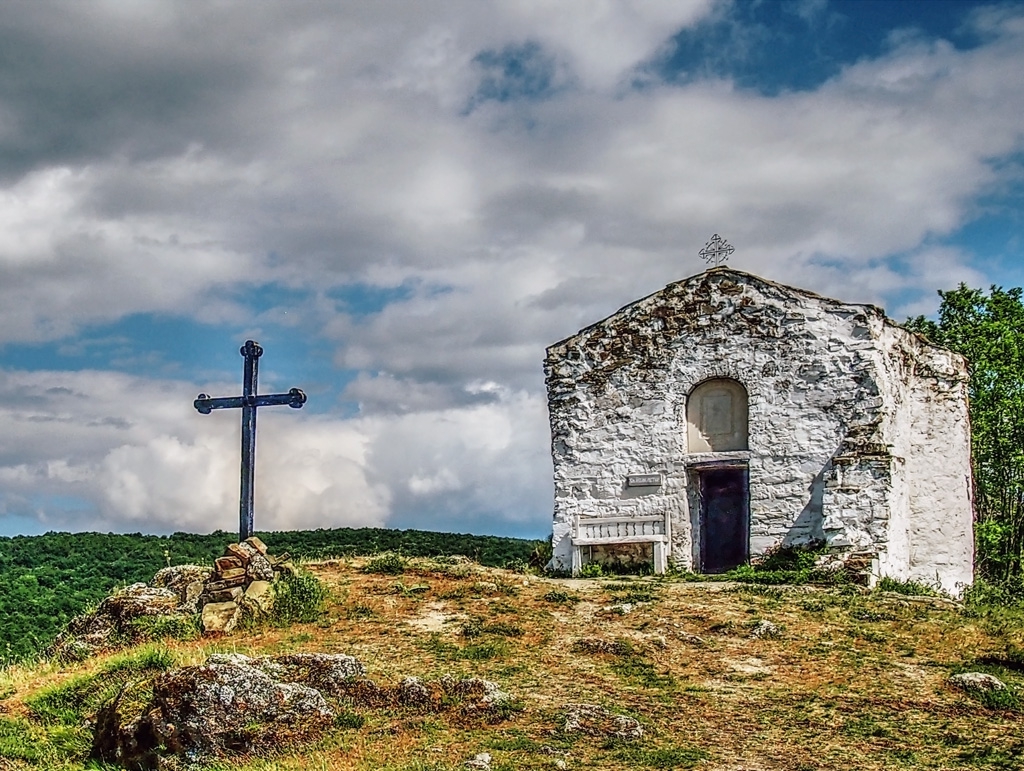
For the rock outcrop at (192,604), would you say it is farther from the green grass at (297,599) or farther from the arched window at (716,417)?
the arched window at (716,417)

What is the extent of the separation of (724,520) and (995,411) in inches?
472

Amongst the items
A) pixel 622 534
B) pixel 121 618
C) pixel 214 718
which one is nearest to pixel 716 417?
pixel 622 534

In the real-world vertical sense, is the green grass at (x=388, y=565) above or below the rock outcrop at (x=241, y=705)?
above

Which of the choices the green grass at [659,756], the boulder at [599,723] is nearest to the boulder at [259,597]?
the boulder at [599,723]

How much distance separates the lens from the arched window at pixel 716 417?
21.4 metres

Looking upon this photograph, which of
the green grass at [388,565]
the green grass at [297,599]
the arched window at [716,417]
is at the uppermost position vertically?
the arched window at [716,417]

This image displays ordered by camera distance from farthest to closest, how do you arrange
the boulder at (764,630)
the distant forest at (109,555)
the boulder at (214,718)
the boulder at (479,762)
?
the distant forest at (109,555)
the boulder at (764,630)
the boulder at (214,718)
the boulder at (479,762)

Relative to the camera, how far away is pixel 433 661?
43.1 ft

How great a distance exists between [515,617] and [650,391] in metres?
7.55

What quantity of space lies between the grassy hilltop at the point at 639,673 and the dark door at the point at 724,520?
11.5 feet

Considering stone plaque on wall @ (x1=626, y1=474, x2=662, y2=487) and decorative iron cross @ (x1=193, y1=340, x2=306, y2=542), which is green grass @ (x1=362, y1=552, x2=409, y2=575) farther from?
stone plaque on wall @ (x1=626, y1=474, x2=662, y2=487)

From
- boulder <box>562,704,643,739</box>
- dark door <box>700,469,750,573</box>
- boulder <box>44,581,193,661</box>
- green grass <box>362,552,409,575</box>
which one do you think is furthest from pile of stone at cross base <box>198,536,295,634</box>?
dark door <box>700,469,750,573</box>

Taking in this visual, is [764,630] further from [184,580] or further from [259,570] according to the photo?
[184,580]

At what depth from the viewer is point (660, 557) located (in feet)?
67.9
